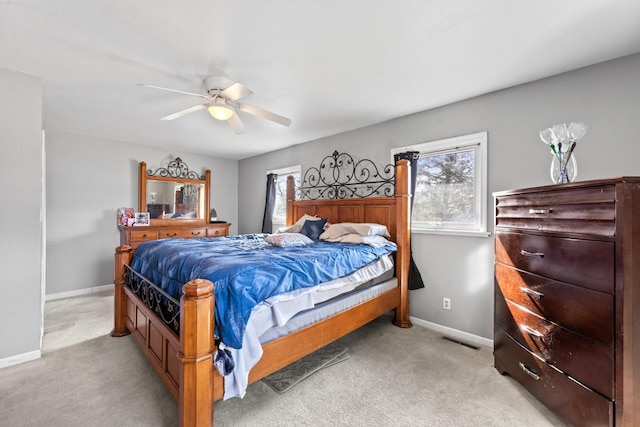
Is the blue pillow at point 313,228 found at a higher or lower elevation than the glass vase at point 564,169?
lower

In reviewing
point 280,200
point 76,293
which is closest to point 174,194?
point 280,200

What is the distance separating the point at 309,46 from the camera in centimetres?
196

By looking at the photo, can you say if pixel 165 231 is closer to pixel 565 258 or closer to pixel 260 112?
pixel 260 112

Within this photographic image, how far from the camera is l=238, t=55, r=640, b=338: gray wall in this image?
6.70 ft

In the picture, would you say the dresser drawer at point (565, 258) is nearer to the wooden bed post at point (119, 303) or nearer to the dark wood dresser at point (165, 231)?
the wooden bed post at point (119, 303)

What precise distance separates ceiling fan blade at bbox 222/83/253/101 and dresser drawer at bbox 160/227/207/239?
3.34 metres

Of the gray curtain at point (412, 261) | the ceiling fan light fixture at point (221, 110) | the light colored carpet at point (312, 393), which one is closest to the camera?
the light colored carpet at point (312, 393)

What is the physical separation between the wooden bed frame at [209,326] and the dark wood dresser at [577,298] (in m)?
1.17

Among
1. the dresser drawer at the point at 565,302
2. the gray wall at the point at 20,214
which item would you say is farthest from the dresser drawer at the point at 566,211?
the gray wall at the point at 20,214

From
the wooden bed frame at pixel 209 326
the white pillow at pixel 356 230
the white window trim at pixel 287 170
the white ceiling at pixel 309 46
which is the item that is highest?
the white ceiling at pixel 309 46

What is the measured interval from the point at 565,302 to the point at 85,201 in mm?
5901

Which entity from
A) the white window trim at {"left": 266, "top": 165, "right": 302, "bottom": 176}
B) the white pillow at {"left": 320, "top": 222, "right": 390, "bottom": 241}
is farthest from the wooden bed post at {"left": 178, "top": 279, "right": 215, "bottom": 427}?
the white window trim at {"left": 266, "top": 165, "right": 302, "bottom": 176}

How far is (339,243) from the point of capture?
9.78 ft

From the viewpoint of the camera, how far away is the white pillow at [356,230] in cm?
303
